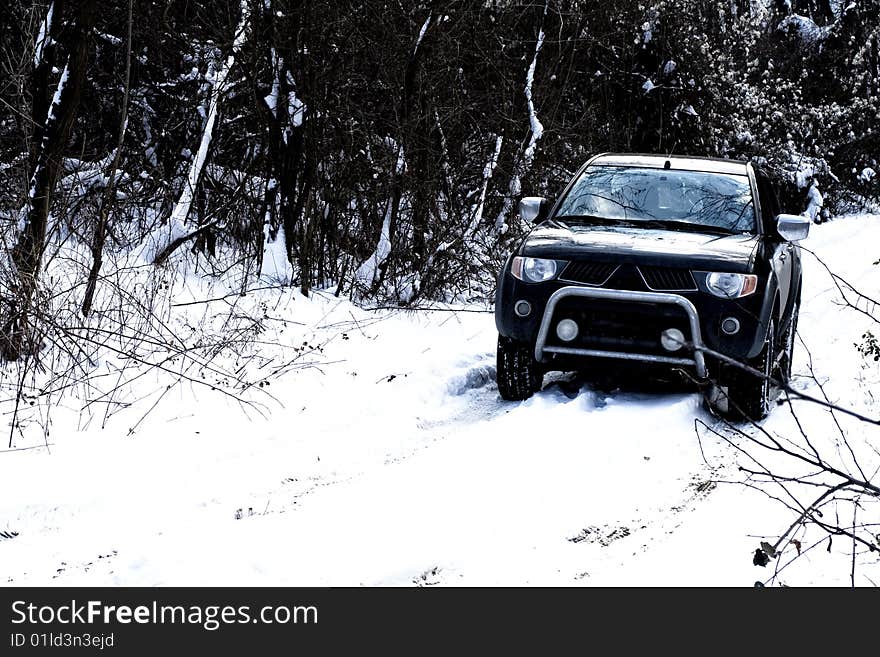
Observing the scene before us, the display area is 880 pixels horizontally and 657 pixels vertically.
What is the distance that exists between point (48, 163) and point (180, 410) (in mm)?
Answer: 2240

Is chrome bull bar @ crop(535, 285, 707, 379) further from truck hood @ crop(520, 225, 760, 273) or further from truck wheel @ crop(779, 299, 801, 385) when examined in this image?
truck wheel @ crop(779, 299, 801, 385)

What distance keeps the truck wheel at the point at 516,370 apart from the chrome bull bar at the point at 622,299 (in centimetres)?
32

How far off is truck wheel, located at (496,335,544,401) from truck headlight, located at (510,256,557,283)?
476 millimetres

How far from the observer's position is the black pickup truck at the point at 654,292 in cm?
649

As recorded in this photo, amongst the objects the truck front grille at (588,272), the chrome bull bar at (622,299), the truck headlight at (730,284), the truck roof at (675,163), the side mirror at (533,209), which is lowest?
the chrome bull bar at (622,299)

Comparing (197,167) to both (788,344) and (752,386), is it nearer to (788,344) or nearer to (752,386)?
(788,344)

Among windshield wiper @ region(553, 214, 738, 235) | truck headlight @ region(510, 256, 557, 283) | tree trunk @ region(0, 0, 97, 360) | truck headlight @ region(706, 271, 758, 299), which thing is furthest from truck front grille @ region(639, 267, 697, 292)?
tree trunk @ region(0, 0, 97, 360)

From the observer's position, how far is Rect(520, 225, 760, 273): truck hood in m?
6.55

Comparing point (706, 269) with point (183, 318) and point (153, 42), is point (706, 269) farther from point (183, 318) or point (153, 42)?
point (153, 42)

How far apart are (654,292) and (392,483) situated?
2305 mm

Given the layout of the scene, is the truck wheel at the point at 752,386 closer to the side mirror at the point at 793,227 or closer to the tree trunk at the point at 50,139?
the side mirror at the point at 793,227

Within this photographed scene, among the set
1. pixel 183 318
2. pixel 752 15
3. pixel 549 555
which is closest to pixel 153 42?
pixel 183 318

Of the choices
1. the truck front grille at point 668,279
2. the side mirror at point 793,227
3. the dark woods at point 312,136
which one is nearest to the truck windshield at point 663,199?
the side mirror at point 793,227

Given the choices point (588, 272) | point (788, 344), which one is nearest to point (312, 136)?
point (588, 272)
